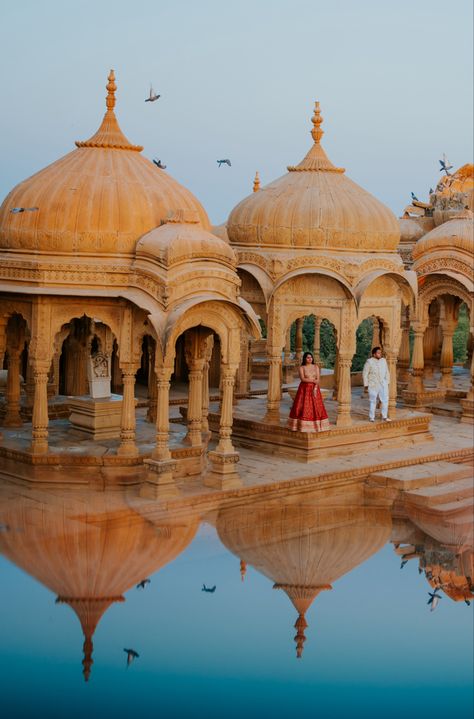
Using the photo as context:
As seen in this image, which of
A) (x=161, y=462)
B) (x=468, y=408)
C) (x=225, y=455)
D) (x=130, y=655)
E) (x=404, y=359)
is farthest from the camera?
(x=404, y=359)

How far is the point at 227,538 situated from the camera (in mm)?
13609

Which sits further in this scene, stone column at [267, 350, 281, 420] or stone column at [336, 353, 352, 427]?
stone column at [267, 350, 281, 420]

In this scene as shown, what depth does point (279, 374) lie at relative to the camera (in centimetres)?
1775

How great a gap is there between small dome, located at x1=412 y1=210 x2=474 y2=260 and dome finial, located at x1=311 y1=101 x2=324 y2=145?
2974 millimetres

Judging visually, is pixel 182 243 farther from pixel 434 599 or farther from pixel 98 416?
pixel 434 599

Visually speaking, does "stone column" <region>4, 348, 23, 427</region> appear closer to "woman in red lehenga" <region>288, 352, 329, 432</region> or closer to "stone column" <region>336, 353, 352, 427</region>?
"woman in red lehenga" <region>288, 352, 329, 432</region>

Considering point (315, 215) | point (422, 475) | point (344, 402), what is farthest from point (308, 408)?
point (315, 215)

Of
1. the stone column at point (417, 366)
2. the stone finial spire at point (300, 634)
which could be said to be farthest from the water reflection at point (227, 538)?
the stone column at point (417, 366)

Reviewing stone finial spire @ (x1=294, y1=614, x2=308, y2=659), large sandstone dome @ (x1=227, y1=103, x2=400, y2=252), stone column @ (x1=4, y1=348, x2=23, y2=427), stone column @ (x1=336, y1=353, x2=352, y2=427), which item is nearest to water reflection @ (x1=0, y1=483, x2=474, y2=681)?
stone finial spire @ (x1=294, y1=614, x2=308, y2=659)

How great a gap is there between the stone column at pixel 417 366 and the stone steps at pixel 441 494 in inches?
185

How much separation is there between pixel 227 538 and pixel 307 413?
149 inches

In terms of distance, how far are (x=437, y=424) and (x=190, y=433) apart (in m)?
5.70

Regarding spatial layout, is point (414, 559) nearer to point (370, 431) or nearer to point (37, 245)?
point (370, 431)

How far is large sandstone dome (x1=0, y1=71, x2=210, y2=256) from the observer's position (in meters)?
15.2
